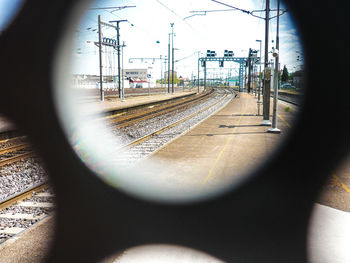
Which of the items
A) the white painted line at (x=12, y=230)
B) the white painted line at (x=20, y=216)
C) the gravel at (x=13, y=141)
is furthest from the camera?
the gravel at (x=13, y=141)

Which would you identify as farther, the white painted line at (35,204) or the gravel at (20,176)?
the gravel at (20,176)

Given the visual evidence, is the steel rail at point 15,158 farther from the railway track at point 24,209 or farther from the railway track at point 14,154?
the railway track at point 24,209

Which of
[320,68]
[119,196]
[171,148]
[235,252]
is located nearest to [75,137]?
[171,148]

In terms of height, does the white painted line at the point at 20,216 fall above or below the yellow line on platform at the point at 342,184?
below

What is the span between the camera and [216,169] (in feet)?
26.7

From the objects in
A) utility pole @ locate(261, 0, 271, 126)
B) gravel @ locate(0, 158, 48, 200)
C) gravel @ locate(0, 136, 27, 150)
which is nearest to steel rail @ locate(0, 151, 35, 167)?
gravel @ locate(0, 158, 48, 200)

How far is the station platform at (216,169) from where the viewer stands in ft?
13.9

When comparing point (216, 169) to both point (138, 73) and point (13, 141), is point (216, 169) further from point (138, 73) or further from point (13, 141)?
point (138, 73)

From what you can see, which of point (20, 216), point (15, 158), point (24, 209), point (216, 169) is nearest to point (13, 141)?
point (15, 158)

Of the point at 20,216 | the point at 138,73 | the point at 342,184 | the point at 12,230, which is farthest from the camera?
the point at 138,73

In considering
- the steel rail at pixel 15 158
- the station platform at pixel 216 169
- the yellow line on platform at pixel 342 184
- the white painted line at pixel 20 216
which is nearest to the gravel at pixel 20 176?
the steel rail at pixel 15 158

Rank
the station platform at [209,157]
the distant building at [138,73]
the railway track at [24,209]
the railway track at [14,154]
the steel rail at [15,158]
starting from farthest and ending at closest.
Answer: the distant building at [138,73] → the railway track at [14,154] → the steel rail at [15,158] → the station platform at [209,157] → the railway track at [24,209]

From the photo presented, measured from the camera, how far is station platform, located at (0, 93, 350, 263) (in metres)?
4.23

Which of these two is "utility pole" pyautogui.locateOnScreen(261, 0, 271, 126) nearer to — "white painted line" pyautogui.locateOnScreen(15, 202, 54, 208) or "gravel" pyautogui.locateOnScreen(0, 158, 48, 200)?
"gravel" pyautogui.locateOnScreen(0, 158, 48, 200)
